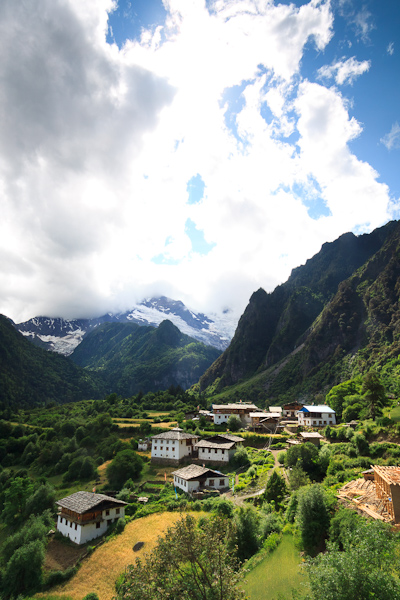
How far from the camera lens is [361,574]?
54.5 feet

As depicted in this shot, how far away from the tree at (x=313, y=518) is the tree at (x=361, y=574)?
11.8 metres

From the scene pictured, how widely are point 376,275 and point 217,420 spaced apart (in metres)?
134

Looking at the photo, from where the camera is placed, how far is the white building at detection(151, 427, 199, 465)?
214 feet

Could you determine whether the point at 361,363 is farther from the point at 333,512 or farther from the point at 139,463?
the point at 333,512

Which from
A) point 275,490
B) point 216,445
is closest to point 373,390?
point 275,490

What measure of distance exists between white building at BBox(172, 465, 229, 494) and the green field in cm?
2054

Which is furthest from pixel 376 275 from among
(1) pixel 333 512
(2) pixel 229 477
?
(1) pixel 333 512

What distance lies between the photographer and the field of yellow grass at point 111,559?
34.7m

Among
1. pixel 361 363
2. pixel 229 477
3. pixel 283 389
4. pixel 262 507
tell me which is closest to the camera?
pixel 262 507

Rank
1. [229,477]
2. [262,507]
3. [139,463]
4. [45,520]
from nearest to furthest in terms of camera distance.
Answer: [262,507]
[45,520]
[229,477]
[139,463]

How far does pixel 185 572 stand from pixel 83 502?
109 feet

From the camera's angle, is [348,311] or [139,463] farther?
[348,311]

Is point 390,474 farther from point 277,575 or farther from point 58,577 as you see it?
point 58,577

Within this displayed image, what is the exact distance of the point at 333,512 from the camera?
31.4m
